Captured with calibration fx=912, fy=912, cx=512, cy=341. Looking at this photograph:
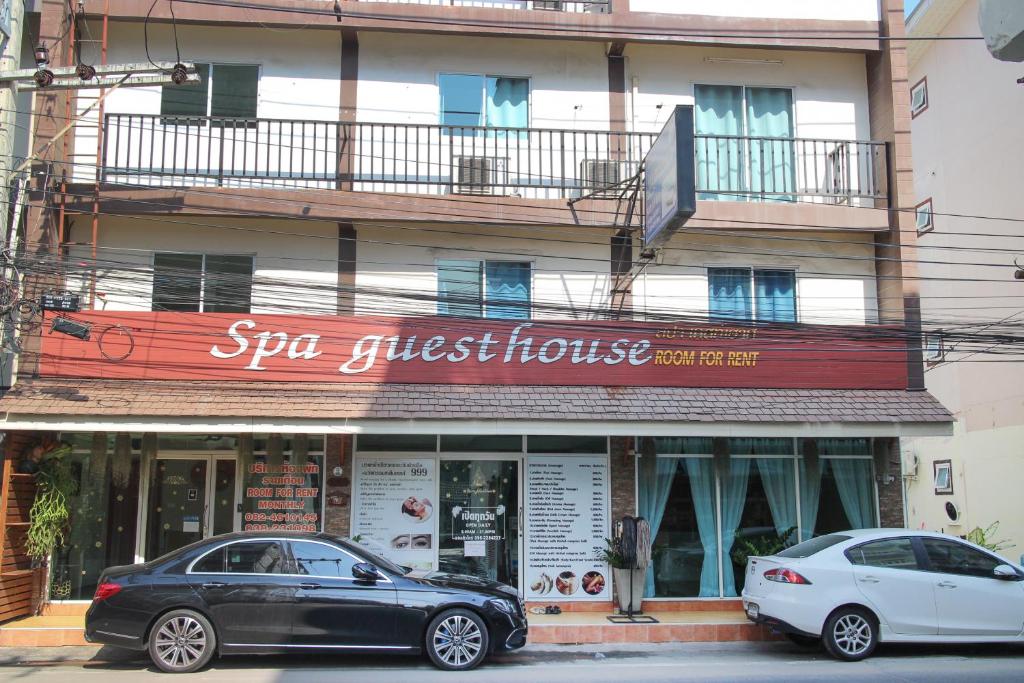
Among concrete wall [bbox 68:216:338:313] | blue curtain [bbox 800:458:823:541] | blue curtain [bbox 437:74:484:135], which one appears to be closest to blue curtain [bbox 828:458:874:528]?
blue curtain [bbox 800:458:823:541]

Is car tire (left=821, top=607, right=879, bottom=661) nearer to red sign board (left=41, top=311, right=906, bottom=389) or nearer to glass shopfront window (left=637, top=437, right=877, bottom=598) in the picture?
glass shopfront window (left=637, top=437, right=877, bottom=598)

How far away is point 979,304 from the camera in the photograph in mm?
20641

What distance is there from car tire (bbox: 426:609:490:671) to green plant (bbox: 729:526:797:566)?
18.0ft

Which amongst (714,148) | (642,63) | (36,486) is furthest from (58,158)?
(714,148)

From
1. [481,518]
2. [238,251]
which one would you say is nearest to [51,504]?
[238,251]

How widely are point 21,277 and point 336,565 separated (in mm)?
6664

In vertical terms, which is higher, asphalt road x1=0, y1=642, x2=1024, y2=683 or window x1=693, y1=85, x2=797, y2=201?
window x1=693, y1=85, x2=797, y2=201

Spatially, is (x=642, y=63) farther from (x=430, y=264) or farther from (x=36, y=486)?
(x=36, y=486)

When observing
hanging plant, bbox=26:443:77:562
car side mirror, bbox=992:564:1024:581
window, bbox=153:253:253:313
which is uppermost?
window, bbox=153:253:253:313

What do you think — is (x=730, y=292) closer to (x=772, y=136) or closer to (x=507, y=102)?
(x=772, y=136)

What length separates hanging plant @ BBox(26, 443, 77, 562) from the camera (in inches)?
502

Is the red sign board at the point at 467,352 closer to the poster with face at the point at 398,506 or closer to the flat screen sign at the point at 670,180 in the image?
the poster with face at the point at 398,506

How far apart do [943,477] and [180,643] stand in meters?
19.4

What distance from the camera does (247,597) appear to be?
10.0 metres
